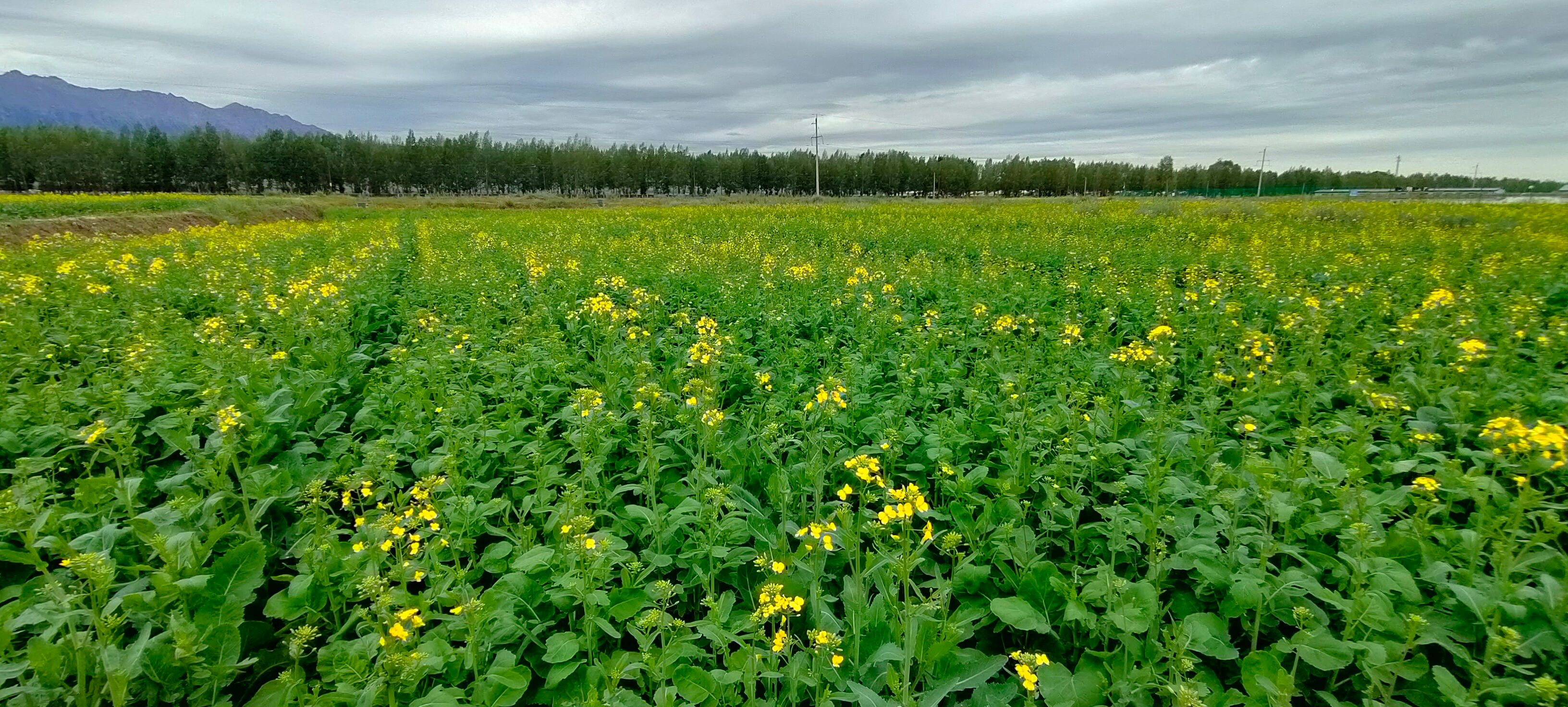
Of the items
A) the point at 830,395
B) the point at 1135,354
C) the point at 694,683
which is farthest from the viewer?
the point at 1135,354

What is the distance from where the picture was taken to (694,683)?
2158 millimetres

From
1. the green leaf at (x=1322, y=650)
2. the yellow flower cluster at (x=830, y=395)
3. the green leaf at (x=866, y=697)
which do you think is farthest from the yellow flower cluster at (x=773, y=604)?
the green leaf at (x=1322, y=650)

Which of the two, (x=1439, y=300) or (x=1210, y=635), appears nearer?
(x=1210, y=635)

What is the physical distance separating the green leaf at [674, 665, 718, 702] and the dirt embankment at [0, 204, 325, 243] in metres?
20.2

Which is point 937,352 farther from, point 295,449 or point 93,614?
point 93,614

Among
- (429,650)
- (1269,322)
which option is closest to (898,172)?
(1269,322)

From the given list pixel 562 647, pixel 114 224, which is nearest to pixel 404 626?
pixel 562 647

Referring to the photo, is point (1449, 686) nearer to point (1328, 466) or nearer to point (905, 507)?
point (1328, 466)

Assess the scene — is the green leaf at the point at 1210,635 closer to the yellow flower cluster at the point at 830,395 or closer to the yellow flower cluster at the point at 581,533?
the yellow flower cluster at the point at 830,395

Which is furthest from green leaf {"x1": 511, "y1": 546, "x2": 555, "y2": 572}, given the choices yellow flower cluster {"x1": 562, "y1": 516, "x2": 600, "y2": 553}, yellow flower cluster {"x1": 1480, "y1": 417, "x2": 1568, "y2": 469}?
yellow flower cluster {"x1": 1480, "y1": 417, "x2": 1568, "y2": 469}

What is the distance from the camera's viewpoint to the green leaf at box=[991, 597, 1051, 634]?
251 cm

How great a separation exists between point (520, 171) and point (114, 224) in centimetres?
8344

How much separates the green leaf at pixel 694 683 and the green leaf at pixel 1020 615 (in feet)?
3.74

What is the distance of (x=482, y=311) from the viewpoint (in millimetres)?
6895
